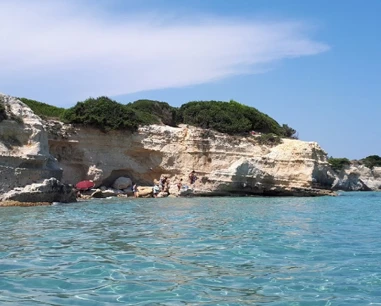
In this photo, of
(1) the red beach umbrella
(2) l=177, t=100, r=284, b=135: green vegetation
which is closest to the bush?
(1) the red beach umbrella

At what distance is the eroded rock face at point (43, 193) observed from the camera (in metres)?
20.1

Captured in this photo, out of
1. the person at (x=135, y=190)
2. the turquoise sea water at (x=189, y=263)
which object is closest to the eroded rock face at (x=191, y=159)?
the person at (x=135, y=190)

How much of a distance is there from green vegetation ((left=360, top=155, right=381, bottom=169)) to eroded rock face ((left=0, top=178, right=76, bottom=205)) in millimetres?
51419

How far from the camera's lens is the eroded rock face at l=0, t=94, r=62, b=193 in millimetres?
20828

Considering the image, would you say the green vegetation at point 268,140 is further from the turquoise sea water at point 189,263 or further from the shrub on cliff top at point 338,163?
the shrub on cliff top at point 338,163

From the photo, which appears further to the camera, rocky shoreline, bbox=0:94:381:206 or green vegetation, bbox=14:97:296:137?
green vegetation, bbox=14:97:296:137

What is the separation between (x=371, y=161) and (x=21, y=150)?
5461 cm

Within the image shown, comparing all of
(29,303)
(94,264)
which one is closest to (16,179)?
(94,264)

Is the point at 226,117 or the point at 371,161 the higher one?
the point at 226,117

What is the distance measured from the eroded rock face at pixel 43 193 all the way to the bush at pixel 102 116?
376 inches

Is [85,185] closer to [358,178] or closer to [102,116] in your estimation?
[102,116]

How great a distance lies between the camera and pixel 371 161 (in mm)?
66062

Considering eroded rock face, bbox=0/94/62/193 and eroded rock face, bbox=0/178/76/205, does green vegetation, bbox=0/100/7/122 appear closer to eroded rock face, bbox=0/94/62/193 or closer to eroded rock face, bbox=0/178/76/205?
eroded rock face, bbox=0/94/62/193

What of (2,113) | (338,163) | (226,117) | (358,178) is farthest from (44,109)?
(358,178)
